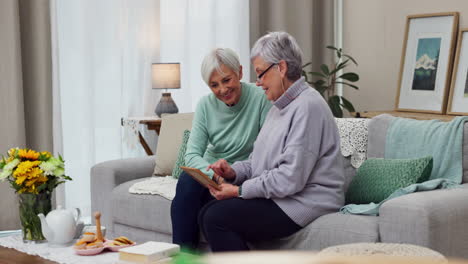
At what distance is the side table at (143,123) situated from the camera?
14.4 feet

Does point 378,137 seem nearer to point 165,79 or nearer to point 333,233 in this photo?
point 333,233

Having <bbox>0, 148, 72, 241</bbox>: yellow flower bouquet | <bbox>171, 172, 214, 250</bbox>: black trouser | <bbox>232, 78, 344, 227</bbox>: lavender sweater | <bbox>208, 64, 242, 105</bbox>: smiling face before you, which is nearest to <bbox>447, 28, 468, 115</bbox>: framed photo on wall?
<bbox>208, 64, 242, 105</bbox>: smiling face

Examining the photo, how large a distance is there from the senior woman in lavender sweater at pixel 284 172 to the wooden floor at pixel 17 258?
637 millimetres

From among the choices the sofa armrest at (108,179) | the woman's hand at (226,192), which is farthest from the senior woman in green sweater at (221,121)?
the sofa armrest at (108,179)

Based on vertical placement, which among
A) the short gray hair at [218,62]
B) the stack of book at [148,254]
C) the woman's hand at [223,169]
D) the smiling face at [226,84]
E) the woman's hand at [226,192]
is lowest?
the stack of book at [148,254]

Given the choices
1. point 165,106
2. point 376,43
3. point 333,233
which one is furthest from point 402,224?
point 376,43

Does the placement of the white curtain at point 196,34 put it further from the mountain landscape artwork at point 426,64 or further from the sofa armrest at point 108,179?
the sofa armrest at point 108,179

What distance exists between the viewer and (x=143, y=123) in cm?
450

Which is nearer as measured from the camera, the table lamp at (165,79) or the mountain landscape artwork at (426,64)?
the table lamp at (165,79)

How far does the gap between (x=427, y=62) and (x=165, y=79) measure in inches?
81.5

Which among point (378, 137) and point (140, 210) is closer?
point (378, 137)

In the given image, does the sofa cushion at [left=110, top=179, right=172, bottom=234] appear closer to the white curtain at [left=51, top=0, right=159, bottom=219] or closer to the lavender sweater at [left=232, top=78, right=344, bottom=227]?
the lavender sweater at [left=232, top=78, right=344, bottom=227]

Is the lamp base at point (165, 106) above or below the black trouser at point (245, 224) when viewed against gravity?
above

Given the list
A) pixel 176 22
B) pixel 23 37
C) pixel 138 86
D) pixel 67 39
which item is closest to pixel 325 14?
pixel 176 22
